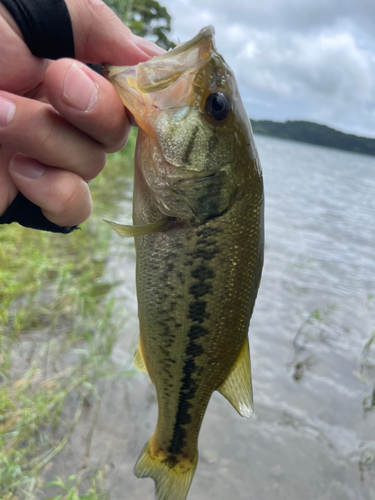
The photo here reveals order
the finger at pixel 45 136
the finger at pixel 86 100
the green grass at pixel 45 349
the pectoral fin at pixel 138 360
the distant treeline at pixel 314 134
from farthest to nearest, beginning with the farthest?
the distant treeline at pixel 314 134 → the green grass at pixel 45 349 → the pectoral fin at pixel 138 360 → the finger at pixel 45 136 → the finger at pixel 86 100

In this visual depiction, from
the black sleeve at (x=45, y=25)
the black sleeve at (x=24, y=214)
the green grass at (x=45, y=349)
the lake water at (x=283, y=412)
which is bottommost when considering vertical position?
the lake water at (x=283, y=412)

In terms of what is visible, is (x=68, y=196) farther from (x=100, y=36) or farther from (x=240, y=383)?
(x=240, y=383)

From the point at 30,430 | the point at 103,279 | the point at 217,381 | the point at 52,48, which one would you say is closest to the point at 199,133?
the point at 52,48

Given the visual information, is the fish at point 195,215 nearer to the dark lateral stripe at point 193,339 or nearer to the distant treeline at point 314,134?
the dark lateral stripe at point 193,339

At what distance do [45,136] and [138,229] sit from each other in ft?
1.75

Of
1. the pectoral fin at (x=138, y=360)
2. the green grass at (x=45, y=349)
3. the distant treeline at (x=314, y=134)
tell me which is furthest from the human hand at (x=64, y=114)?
the distant treeline at (x=314, y=134)

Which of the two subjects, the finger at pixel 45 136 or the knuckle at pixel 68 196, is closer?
the finger at pixel 45 136

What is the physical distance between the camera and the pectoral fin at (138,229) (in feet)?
5.35

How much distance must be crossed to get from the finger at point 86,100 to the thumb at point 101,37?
14.4 inches

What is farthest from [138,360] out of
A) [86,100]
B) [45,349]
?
[45,349]

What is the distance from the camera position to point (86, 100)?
138 cm

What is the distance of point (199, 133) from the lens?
1.66 m

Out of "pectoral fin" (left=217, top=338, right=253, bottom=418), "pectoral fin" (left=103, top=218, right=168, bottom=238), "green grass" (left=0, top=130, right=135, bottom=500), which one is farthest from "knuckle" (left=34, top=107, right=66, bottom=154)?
"green grass" (left=0, top=130, right=135, bottom=500)

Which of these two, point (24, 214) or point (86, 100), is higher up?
point (86, 100)
